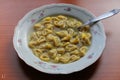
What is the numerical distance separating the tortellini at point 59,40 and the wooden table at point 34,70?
0.06 m

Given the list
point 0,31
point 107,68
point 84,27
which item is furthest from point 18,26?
point 107,68

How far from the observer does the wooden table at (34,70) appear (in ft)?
2.93

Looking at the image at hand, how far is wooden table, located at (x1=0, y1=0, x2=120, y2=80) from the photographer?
89cm

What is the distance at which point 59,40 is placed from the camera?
0.96m

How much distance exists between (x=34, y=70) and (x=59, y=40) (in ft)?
0.45

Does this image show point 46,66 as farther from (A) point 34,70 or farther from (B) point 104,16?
(B) point 104,16

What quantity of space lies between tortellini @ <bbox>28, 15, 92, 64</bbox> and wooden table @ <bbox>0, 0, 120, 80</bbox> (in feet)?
0.19

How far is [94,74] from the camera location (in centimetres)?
90

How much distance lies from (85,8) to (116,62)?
0.92ft

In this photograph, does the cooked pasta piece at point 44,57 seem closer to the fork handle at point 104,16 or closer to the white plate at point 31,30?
the white plate at point 31,30

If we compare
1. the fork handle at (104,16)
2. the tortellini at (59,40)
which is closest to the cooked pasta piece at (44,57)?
the tortellini at (59,40)

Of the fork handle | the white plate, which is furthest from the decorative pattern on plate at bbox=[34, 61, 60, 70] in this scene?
the fork handle

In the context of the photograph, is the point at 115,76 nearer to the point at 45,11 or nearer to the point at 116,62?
the point at 116,62

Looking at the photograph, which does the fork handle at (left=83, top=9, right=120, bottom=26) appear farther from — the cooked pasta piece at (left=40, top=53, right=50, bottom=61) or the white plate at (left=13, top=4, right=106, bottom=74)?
the cooked pasta piece at (left=40, top=53, right=50, bottom=61)
